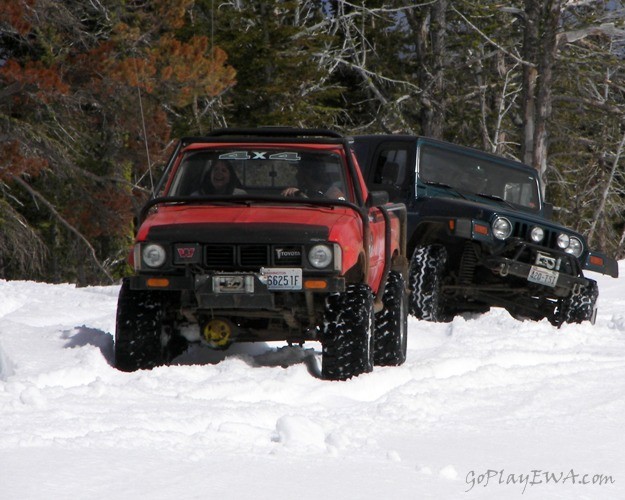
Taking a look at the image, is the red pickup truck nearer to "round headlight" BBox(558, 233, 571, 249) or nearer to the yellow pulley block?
the yellow pulley block

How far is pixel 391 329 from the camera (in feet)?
24.4

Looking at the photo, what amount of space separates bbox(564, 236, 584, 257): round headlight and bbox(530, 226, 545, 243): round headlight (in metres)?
0.29

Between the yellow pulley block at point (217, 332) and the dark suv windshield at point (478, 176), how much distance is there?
4054mm

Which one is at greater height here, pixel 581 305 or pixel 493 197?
pixel 493 197

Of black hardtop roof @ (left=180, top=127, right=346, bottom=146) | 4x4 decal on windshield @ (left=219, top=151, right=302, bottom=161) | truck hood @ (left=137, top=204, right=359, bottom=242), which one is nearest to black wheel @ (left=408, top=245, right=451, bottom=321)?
black hardtop roof @ (left=180, top=127, right=346, bottom=146)

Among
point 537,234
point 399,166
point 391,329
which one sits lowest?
point 537,234

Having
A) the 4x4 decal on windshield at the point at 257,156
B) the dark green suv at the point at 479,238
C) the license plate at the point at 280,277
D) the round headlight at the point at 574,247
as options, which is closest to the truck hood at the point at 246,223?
the license plate at the point at 280,277

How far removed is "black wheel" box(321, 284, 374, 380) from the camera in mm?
6652

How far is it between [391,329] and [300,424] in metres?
2.52

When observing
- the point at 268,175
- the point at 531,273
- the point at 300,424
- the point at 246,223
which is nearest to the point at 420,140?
the point at 531,273

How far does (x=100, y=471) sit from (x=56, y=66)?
1901 cm

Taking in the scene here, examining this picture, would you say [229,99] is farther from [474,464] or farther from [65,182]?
[474,464]

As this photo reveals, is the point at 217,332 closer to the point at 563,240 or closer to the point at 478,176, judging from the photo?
the point at 563,240

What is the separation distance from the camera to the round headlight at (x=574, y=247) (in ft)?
33.6
